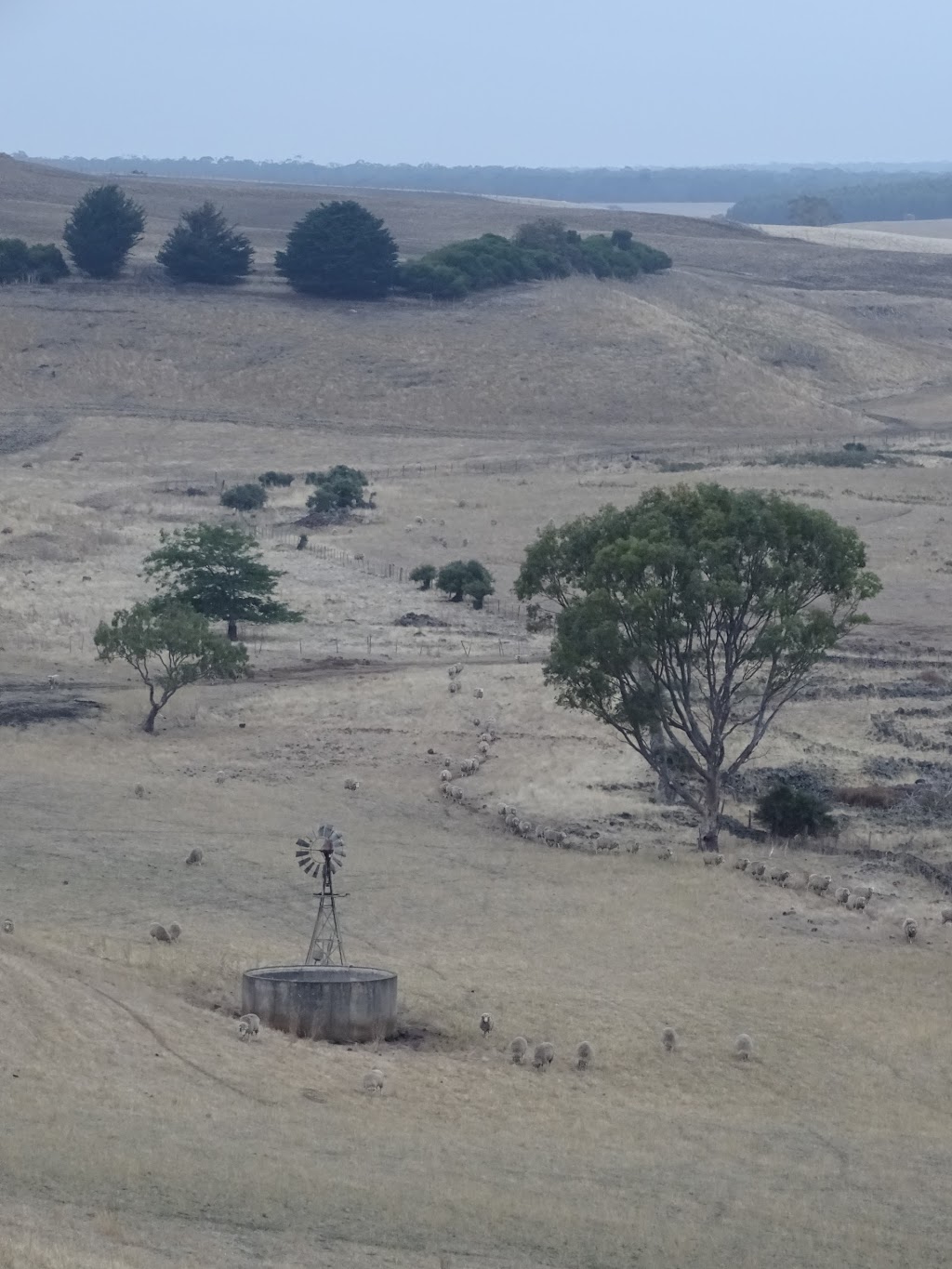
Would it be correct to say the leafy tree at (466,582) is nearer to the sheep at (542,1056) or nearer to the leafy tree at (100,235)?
the sheep at (542,1056)

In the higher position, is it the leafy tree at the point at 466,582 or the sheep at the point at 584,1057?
the leafy tree at the point at 466,582

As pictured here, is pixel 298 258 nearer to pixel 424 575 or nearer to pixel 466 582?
pixel 424 575

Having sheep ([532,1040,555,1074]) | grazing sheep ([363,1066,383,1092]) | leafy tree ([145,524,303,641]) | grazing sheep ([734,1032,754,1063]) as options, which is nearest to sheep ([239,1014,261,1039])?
grazing sheep ([363,1066,383,1092])

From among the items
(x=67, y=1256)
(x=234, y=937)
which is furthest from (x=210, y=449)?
(x=67, y=1256)

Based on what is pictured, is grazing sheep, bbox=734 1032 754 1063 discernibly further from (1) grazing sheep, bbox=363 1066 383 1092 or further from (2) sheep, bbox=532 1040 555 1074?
(1) grazing sheep, bbox=363 1066 383 1092

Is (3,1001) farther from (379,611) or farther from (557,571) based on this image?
(379,611)

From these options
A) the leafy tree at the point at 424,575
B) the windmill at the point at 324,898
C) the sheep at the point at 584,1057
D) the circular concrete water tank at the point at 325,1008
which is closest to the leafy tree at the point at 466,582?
the leafy tree at the point at 424,575
